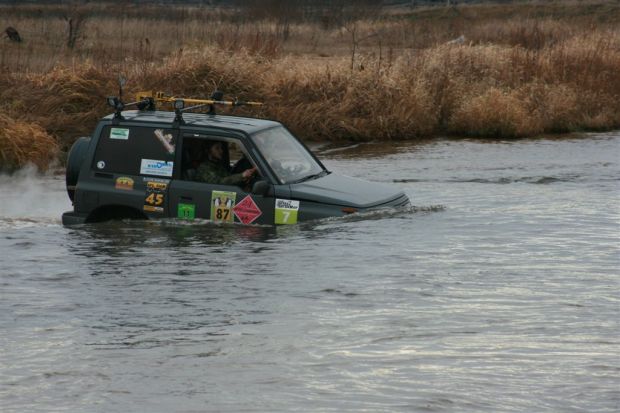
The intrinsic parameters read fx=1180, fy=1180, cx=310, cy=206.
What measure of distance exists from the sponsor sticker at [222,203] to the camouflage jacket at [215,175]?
16 cm

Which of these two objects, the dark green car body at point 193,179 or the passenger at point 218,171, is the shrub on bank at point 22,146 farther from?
the passenger at point 218,171

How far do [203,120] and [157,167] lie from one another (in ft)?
2.56

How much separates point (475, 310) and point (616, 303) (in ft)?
4.50

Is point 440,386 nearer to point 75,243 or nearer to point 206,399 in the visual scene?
point 206,399

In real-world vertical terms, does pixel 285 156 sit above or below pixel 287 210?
above

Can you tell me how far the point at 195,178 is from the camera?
43.5ft

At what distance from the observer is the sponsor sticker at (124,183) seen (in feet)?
43.9

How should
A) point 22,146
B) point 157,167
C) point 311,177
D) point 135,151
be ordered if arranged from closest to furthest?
point 157,167 → point 135,151 → point 311,177 → point 22,146

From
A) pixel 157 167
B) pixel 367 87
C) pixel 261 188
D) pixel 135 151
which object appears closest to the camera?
pixel 261 188

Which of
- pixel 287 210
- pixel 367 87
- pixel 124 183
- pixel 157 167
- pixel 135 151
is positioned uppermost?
pixel 367 87

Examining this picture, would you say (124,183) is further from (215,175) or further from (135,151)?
(215,175)

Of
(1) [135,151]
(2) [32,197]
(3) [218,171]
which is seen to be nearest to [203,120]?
(3) [218,171]

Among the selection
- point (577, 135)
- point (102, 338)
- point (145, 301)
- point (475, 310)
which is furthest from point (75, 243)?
point (577, 135)

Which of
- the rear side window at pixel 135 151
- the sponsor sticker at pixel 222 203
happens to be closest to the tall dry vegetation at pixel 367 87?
the rear side window at pixel 135 151
